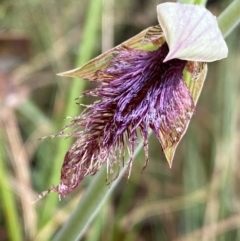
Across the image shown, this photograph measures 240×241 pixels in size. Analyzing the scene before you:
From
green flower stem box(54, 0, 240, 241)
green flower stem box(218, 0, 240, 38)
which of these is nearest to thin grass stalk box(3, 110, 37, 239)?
green flower stem box(54, 0, 240, 241)

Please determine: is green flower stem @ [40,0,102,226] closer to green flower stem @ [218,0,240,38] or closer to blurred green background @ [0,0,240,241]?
blurred green background @ [0,0,240,241]

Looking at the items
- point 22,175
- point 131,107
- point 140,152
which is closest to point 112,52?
point 131,107

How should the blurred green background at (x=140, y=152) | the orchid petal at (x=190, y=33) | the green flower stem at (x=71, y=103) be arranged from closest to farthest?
the orchid petal at (x=190, y=33)
the green flower stem at (x=71, y=103)
the blurred green background at (x=140, y=152)

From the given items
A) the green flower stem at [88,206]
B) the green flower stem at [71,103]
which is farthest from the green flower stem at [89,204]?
the green flower stem at [71,103]

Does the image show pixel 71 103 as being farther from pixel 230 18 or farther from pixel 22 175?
pixel 230 18

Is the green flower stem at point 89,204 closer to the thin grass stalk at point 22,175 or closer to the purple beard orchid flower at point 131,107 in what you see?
the purple beard orchid flower at point 131,107

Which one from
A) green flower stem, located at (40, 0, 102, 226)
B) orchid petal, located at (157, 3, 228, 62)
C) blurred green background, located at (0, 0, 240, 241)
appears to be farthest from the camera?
blurred green background, located at (0, 0, 240, 241)

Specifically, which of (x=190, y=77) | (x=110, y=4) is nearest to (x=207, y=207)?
(x=110, y=4)
